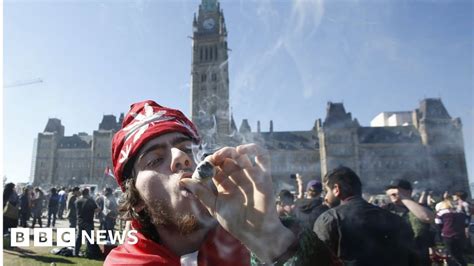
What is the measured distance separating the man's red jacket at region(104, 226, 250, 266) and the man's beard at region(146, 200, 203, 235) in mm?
103

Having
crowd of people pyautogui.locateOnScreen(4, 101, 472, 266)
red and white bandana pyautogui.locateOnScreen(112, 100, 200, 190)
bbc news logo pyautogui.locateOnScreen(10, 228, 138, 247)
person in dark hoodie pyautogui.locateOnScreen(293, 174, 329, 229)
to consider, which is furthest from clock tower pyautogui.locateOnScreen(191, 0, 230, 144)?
crowd of people pyautogui.locateOnScreen(4, 101, 472, 266)

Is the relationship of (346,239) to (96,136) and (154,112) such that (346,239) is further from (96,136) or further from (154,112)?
(96,136)

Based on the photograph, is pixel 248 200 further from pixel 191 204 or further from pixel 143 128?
pixel 143 128

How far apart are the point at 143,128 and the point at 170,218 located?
48 centimetres

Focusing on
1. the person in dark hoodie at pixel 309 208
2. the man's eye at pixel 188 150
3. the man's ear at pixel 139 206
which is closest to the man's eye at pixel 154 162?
the man's eye at pixel 188 150

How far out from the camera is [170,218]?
149cm

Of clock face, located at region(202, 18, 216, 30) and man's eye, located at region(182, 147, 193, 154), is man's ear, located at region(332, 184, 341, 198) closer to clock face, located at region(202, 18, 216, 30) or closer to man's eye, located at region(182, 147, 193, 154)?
man's eye, located at region(182, 147, 193, 154)

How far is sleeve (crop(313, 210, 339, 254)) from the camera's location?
3.38 metres

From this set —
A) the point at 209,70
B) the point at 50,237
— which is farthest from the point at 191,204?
the point at 209,70

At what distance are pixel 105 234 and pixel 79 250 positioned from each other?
64.8 inches

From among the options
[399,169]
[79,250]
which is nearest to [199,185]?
[79,250]

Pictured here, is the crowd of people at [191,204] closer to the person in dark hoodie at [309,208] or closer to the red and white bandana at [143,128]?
the red and white bandana at [143,128]

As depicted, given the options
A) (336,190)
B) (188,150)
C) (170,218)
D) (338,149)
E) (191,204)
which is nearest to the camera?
(191,204)

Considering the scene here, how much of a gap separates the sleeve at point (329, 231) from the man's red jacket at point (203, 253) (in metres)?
1.99
